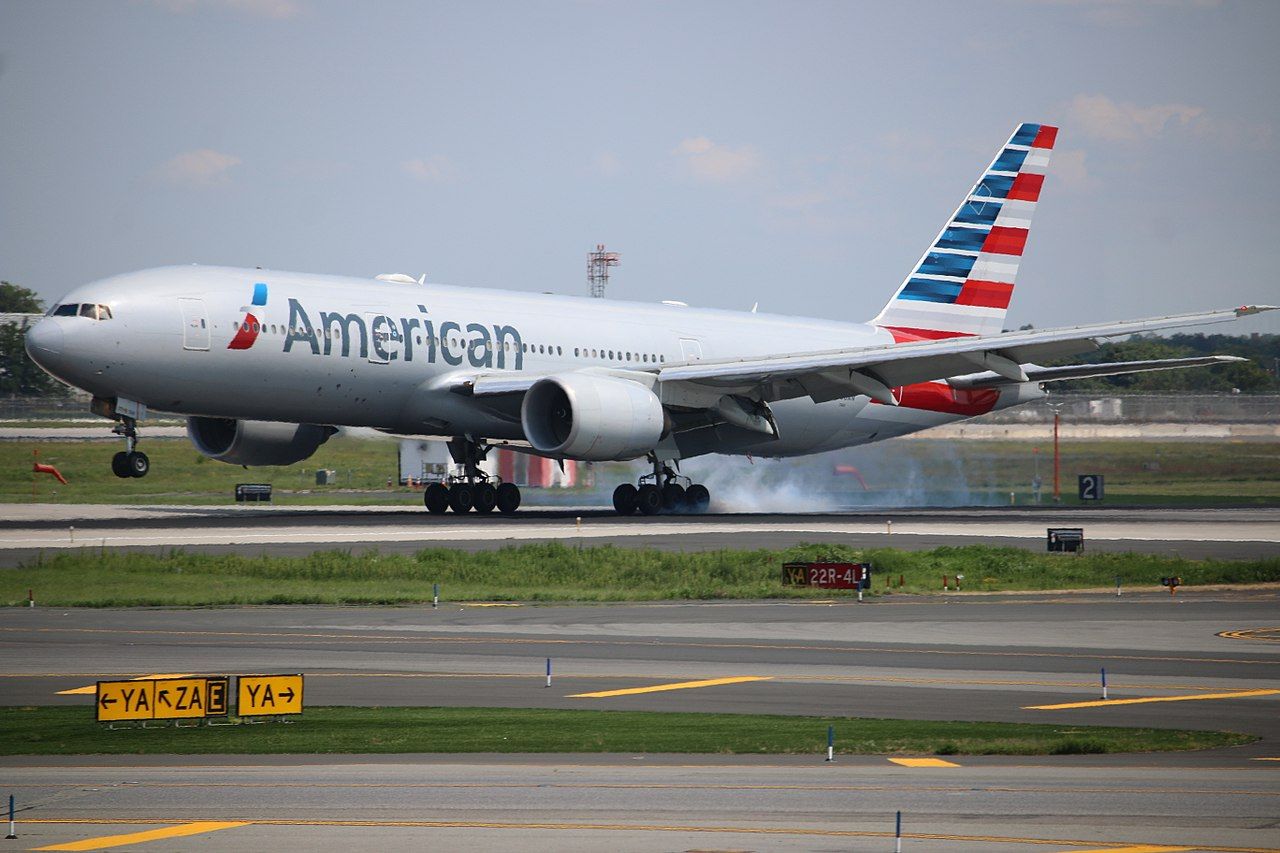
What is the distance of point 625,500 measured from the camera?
5053cm

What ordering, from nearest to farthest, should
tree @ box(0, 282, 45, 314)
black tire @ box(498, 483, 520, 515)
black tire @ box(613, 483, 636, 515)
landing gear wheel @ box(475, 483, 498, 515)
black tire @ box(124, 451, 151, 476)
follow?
black tire @ box(124, 451, 151, 476), landing gear wheel @ box(475, 483, 498, 515), black tire @ box(498, 483, 520, 515), black tire @ box(613, 483, 636, 515), tree @ box(0, 282, 45, 314)

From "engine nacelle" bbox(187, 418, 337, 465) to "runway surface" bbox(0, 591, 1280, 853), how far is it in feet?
67.0

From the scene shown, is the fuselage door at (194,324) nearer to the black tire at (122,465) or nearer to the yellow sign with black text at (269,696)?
the black tire at (122,465)

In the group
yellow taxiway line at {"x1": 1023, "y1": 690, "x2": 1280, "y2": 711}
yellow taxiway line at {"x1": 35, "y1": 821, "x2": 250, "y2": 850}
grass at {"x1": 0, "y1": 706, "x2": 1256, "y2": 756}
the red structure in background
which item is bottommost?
yellow taxiway line at {"x1": 35, "y1": 821, "x2": 250, "y2": 850}

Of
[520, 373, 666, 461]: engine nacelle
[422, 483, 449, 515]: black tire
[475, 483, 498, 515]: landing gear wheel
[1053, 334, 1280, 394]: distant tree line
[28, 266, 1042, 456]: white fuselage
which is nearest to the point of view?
[28, 266, 1042, 456]: white fuselage

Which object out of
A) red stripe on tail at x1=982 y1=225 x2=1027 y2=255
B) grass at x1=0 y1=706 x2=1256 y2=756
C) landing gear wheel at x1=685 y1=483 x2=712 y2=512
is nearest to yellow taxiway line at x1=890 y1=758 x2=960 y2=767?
grass at x1=0 y1=706 x2=1256 y2=756

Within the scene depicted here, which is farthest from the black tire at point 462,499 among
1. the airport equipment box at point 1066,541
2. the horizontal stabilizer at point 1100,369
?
the airport equipment box at point 1066,541

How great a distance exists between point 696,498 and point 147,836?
4034 cm

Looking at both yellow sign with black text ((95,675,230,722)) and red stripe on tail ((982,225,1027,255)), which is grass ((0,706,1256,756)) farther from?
red stripe on tail ((982,225,1027,255))

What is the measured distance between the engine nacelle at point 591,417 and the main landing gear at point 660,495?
4361mm

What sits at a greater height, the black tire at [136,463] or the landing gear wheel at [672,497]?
the black tire at [136,463]

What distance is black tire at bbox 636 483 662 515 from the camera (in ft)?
163

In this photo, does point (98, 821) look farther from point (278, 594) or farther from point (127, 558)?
point (127, 558)

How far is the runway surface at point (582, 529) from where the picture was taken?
123ft
